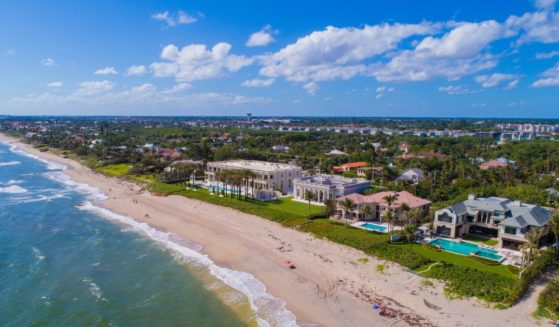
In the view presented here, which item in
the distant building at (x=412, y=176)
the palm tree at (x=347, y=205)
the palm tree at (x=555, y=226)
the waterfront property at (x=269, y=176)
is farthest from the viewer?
the distant building at (x=412, y=176)

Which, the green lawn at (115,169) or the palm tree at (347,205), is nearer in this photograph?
the palm tree at (347,205)

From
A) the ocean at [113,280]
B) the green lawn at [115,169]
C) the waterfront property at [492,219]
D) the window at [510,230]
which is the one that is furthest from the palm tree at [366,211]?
the green lawn at [115,169]

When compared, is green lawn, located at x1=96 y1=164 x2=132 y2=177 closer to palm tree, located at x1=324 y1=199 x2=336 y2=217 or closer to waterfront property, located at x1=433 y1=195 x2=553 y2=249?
palm tree, located at x1=324 y1=199 x2=336 y2=217

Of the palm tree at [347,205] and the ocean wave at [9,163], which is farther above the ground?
the palm tree at [347,205]

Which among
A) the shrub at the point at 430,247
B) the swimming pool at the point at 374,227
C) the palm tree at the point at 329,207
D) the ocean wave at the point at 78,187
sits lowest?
the ocean wave at the point at 78,187

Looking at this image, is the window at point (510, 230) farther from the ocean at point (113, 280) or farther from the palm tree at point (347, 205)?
the ocean at point (113, 280)

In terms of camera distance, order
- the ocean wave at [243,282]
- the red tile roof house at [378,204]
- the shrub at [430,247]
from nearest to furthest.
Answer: the ocean wave at [243,282], the shrub at [430,247], the red tile roof house at [378,204]

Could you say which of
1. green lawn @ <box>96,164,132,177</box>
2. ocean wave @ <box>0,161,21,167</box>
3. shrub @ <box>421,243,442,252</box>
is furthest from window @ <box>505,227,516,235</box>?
ocean wave @ <box>0,161,21,167</box>
